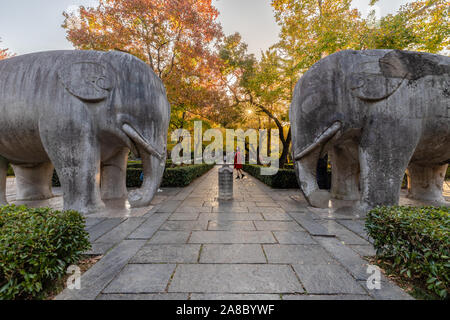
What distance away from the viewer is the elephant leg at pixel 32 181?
5.39 m

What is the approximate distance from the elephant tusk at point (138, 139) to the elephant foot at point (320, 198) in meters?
3.78

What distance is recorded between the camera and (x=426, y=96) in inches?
154

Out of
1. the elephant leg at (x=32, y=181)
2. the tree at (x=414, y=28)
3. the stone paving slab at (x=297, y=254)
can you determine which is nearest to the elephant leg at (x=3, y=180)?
the elephant leg at (x=32, y=181)

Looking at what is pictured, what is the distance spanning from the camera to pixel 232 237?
330 cm

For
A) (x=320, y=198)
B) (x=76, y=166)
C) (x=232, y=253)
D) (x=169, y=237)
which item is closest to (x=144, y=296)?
(x=232, y=253)

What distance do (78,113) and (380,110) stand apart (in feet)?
19.5

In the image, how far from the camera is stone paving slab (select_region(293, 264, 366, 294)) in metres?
1.98

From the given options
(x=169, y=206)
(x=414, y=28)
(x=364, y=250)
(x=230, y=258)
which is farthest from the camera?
(x=414, y=28)

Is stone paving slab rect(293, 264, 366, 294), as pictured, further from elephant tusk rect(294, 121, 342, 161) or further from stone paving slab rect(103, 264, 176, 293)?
elephant tusk rect(294, 121, 342, 161)

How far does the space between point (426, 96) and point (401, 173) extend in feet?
5.06

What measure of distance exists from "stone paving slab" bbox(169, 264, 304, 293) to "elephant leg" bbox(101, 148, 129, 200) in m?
4.21

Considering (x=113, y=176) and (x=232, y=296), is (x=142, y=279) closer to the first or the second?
(x=232, y=296)
